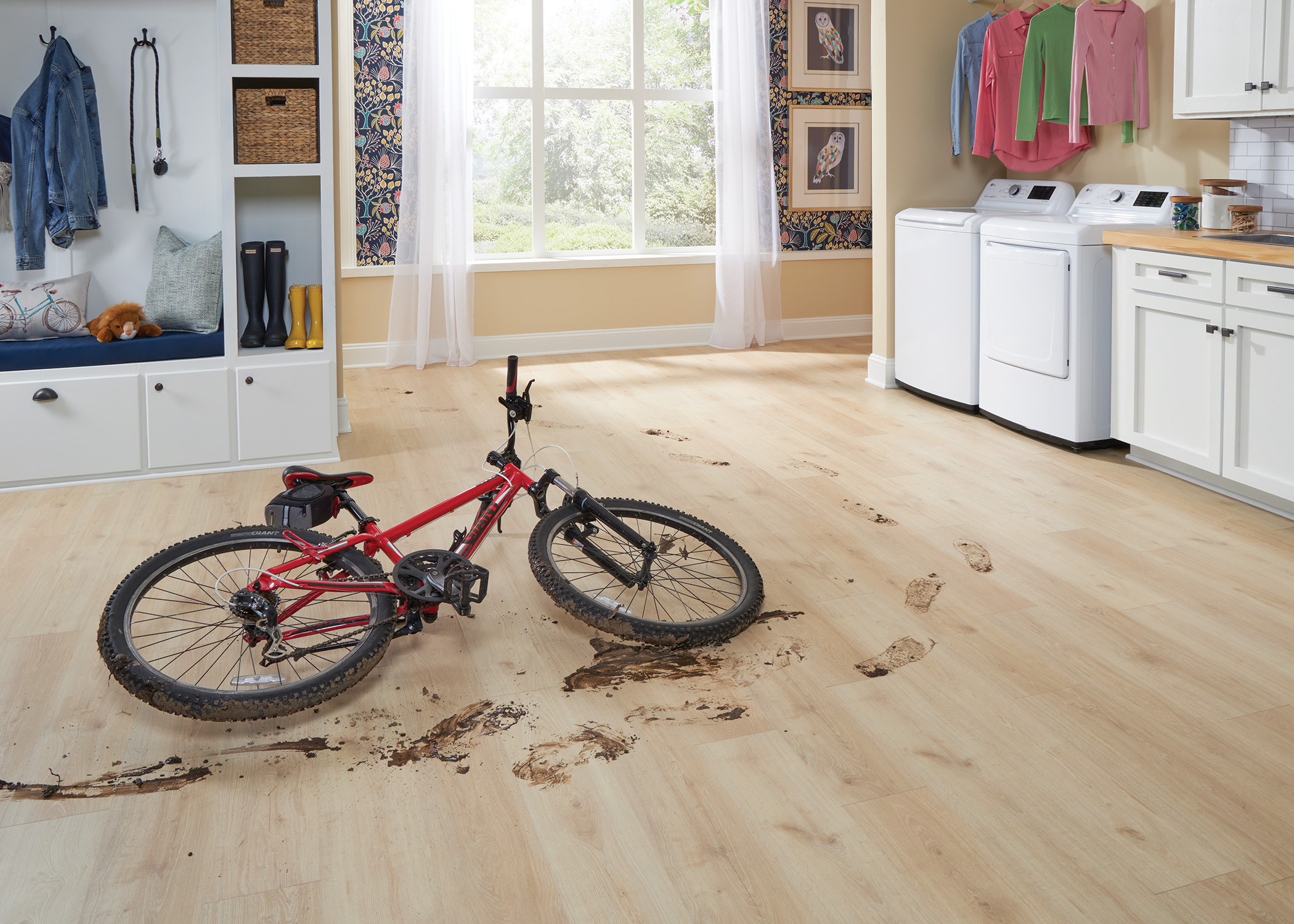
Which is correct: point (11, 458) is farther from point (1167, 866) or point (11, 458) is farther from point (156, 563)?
point (1167, 866)

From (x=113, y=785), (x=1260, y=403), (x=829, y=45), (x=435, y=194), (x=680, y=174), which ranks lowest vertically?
(x=113, y=785)

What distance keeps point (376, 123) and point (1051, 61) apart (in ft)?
11.8

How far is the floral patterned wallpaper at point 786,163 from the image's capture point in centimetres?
676

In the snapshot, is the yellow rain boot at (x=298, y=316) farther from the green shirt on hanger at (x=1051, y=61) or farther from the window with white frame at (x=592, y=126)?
the green shirt on hanger at (x=1051, y=61)

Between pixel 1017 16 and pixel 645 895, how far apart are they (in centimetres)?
448

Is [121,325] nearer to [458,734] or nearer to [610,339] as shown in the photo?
[458,734]

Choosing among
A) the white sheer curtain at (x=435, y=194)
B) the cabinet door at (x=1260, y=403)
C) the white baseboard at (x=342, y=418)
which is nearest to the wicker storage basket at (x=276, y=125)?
the white baseboard at (x=342, y=418)

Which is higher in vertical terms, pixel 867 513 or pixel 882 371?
pixel 882 371

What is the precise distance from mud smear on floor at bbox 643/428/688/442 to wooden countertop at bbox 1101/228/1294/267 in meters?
1.81

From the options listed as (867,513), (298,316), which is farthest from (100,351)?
(867,513)

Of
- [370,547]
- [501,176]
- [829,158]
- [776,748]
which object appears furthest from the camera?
[829,158]

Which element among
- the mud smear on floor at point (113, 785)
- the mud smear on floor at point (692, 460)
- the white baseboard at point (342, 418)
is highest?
the white baseboard at point (342, 418)

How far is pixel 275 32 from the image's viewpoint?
3740mm

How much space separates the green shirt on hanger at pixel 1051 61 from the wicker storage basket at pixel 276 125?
3048mm
